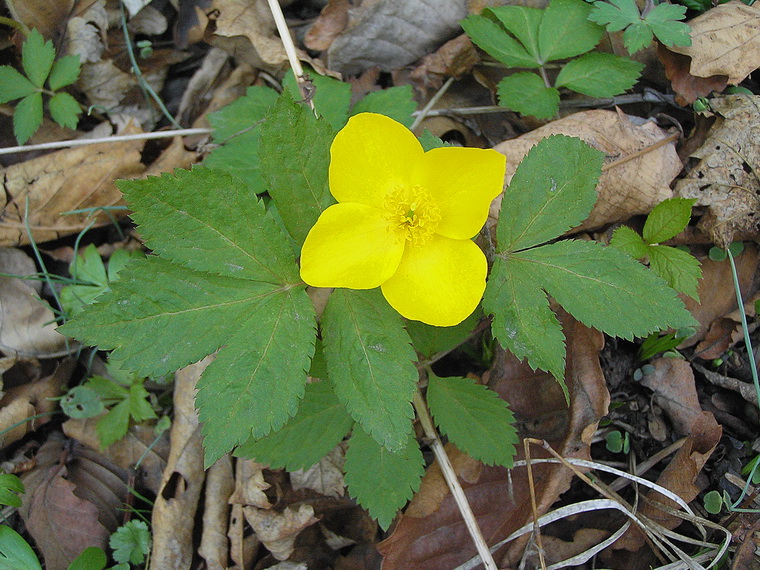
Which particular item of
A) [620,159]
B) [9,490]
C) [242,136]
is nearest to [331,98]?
[242,136]

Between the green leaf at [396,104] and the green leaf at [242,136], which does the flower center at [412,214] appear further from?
the green leaf at [242,136]

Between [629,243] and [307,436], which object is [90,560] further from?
[629,243]

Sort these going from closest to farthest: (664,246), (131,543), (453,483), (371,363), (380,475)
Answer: (371,363)
(380,475)
(453,483)
(664,246)
(131,543)

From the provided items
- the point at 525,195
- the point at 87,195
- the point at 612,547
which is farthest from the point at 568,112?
the point at 87,195

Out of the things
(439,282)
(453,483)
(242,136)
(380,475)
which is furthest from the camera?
(242,136)

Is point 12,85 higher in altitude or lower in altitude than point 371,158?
higher

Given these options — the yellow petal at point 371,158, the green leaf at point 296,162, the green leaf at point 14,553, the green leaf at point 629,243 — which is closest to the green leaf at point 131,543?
Result: the green leaf at point 14,553

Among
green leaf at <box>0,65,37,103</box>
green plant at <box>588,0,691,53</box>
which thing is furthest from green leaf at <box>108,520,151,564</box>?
green plant at <box>588,0,691,53</box>

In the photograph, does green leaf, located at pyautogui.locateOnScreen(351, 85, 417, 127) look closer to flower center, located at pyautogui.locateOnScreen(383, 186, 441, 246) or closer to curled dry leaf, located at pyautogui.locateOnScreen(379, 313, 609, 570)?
flower center, located at pyautogui.locateOnScreen(383, 186, 441, 246)
